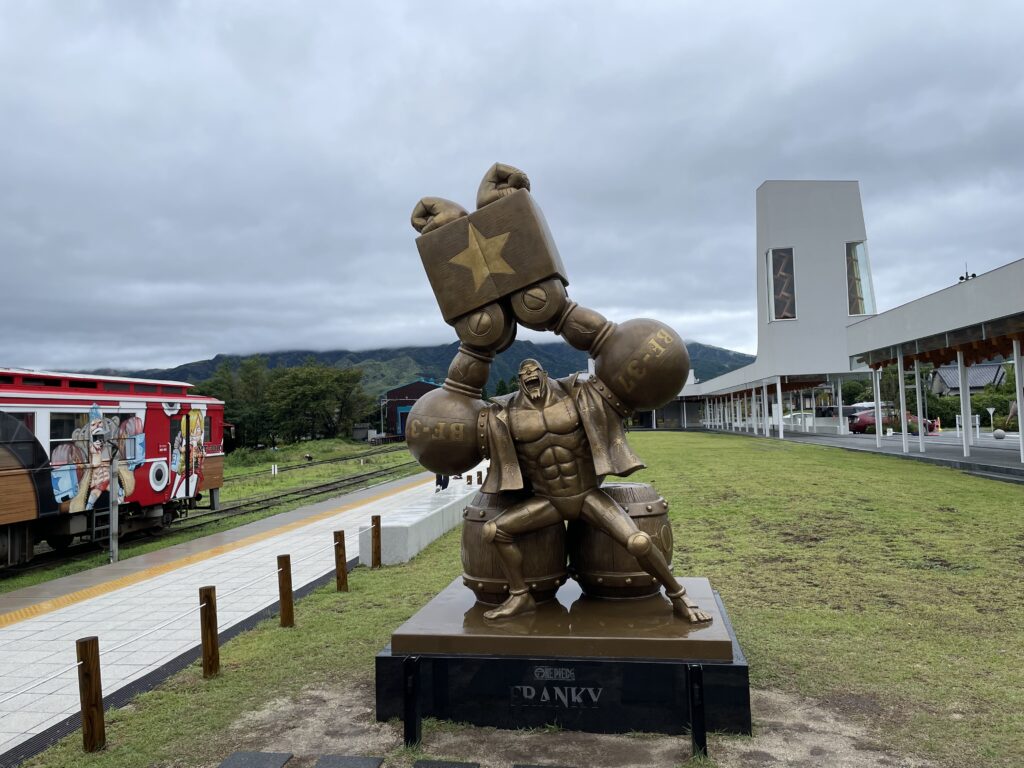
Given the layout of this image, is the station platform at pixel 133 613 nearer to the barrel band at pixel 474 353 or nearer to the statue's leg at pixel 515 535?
the statue's leg at pixel 515 535

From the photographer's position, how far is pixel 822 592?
7.09 metres

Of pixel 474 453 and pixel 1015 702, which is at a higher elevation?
pixel 474 453

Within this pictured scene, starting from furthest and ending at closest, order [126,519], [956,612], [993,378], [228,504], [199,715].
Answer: [993,378] < [228,504] < [126,519] < [956,612] < [199,715]

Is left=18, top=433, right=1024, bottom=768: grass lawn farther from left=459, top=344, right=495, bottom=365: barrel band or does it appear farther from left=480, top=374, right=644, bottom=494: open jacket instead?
left=459, top=344, right=495, bottom=365: barrel band

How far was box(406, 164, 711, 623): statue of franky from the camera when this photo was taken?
15.2ft

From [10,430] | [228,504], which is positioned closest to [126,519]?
[10,430]

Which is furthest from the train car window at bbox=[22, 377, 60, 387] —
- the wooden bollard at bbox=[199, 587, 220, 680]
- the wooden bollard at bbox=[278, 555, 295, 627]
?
the wooden bollard at bbox=[199, 587, 220, 680]

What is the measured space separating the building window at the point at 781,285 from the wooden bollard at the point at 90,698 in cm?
3721

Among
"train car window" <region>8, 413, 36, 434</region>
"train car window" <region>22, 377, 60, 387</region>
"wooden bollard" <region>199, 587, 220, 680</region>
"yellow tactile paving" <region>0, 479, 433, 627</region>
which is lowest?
"yellow tactile paving" <region>0, 479, 433, 627</region>

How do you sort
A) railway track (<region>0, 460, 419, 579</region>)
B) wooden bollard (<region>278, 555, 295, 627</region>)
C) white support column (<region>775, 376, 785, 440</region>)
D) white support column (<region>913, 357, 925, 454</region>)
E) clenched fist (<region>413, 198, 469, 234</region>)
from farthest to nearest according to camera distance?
1. white support column (<region>775, 376, 785, 440</region>)
2. white support column (<region>913, 357, 925, 454</region>)
3. railway track (<region>0, 460, 419, 579</region>)
4. wooden bollard (<region>278, 555, 295, 627</region>)
5. clenched fist (<region>413, 198, 469, 234</region>)

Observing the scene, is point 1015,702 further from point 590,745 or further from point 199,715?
point 199,715

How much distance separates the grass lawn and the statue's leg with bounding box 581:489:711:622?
94 centimetres

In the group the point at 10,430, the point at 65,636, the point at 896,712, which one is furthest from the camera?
the point at 10,430

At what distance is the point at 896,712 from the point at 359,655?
3.90m
